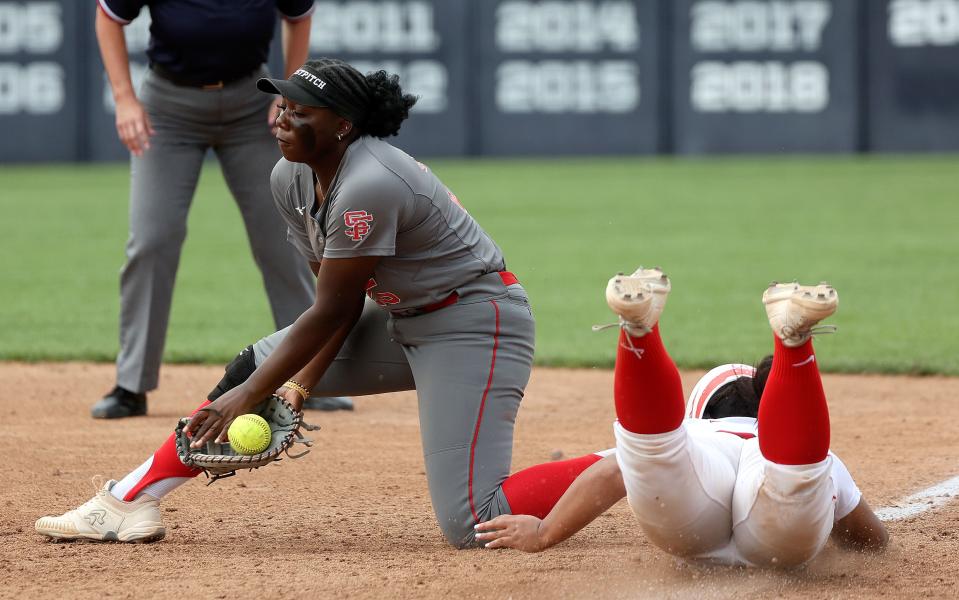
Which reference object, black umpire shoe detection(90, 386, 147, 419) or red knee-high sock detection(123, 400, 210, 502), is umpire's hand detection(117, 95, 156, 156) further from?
red knee-high sock detection(123, 400, 210, 502)

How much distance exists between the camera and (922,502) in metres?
4.22

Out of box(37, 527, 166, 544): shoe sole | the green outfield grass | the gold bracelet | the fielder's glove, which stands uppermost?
the gold bracelet

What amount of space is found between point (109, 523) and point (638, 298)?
1724mm

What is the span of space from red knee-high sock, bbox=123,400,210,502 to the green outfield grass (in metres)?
3.39

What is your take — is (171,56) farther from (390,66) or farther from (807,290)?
(390,66)

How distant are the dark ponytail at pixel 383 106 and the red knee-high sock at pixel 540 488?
1.02 m

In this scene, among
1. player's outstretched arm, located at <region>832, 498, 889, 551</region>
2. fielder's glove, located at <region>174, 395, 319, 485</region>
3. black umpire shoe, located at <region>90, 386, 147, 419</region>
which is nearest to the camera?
player's outstretched arm, located at <region>832, 498, 889, 551</region>

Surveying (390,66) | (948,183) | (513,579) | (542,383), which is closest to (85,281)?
(542,383)

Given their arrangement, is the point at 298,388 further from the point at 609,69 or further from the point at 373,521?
the point at 609,69

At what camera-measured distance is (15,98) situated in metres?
19.5

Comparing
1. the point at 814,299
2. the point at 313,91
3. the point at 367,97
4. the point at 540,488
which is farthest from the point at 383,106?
the point at 814,299

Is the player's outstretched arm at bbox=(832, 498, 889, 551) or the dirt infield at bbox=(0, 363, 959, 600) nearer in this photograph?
the dirt infield at bbox=(0, 363, 959, 600)

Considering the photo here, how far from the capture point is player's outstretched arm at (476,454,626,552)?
332 centimetres

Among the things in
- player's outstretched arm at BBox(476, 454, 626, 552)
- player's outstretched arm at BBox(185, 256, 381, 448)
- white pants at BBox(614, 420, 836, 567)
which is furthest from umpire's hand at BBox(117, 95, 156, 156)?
white pants at BBox(614, 420, 836, 567)
